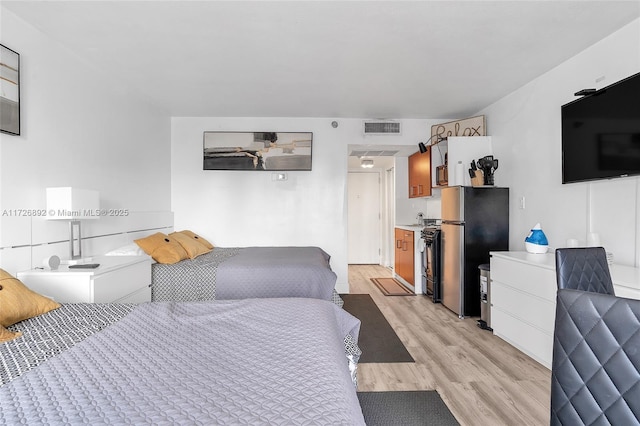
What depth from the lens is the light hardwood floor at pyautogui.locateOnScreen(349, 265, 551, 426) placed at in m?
1.99

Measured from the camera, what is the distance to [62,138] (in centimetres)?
263

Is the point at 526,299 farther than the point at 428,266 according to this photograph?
No

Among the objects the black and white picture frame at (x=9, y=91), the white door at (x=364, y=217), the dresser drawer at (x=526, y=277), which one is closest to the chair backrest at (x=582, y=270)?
the dresser drawer at (x=526, y=277)

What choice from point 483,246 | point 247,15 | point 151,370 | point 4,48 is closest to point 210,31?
point 247,15

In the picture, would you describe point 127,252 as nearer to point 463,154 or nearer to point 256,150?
point 256,150

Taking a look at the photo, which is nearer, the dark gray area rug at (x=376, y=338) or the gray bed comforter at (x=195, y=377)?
the gray bed comforter at (x=195, y=377)

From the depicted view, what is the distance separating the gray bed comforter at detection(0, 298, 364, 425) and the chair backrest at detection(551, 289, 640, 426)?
2.12 feet

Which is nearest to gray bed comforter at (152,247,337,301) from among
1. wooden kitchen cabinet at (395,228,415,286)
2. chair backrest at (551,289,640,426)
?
chair backrest at (551,289,640,426)

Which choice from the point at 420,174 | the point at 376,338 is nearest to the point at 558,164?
the point at 420,174

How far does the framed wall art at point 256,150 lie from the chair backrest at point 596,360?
13.3 ft

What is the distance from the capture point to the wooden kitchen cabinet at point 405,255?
194 inches

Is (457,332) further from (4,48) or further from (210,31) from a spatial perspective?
(4,48)

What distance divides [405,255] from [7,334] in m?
4.68

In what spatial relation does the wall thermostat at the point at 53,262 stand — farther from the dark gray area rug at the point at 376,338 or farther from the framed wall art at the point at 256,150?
the framed wall art at the point at 256,150
